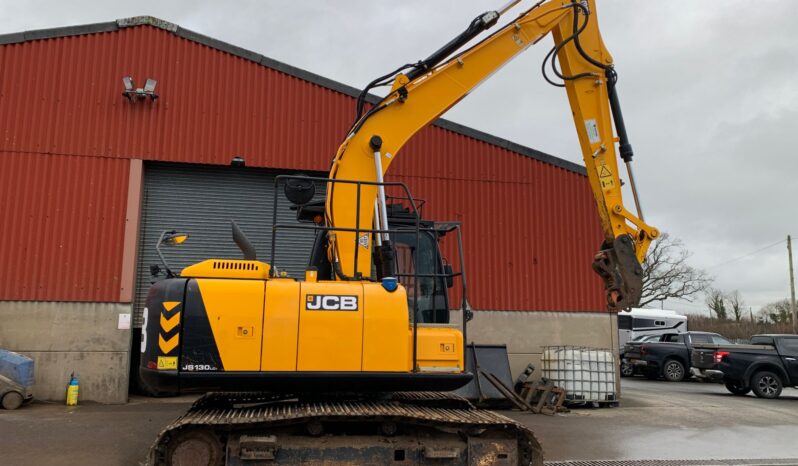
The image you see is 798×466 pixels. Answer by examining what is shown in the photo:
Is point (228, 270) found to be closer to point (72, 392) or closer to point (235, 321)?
point (235, 321)

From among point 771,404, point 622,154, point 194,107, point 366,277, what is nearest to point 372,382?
point 366,277

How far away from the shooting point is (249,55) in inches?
531

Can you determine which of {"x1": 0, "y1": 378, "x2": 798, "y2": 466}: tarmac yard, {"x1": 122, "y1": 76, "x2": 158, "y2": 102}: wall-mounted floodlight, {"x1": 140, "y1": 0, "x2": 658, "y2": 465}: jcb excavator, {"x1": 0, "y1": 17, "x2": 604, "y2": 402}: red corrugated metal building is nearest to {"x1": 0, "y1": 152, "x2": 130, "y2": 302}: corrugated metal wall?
{"x1": 0, "y1": 17, "x2": 604, "y2": 402}: red corrugated metal building

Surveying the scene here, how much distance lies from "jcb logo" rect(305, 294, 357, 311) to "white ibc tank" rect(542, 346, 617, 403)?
8.33m

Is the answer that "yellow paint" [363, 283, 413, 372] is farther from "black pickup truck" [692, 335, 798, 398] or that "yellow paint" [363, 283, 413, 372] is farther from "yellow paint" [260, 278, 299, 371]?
"black pickup truck" [692, 335, 798, 398]

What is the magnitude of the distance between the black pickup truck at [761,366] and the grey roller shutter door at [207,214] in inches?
471

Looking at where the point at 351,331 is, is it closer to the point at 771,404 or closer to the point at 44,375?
the point at 44,375

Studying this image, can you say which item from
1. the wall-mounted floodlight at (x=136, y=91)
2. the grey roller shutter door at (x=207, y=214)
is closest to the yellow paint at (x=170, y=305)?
the grey roller shutter door at (x=207, y=214)

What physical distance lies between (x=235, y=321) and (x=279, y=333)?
0.41 m

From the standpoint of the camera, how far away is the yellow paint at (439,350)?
5812mm

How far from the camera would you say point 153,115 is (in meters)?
12.9

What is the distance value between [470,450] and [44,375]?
9.77m

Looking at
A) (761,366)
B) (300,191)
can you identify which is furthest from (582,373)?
(300,191)

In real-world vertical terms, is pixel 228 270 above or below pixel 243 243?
below
